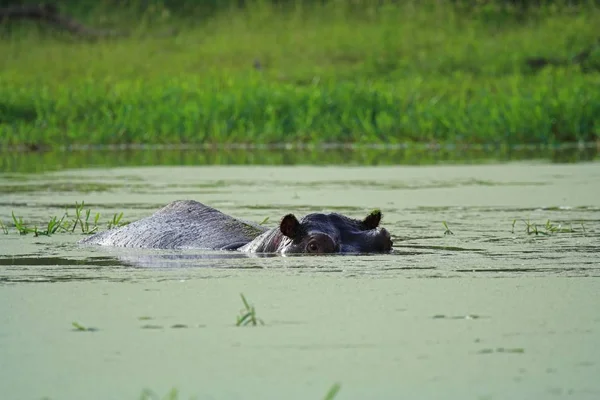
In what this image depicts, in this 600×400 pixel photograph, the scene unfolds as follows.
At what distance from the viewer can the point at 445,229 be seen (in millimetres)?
7691

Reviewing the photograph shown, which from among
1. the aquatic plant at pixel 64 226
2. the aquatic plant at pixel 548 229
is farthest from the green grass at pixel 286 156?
the aquatic plant at pixel 548 229

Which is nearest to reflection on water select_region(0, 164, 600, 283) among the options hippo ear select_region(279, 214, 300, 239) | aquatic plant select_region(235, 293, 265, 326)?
hippo ear select_region(279, 214, 300, 239)

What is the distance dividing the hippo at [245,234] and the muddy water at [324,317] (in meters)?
0.18

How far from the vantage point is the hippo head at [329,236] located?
251 inches

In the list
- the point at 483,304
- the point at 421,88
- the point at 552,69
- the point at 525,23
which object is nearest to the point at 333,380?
the point at 483,304

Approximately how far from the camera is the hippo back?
702 cm

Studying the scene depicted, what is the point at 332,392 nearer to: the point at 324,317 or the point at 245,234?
the point at 324,317

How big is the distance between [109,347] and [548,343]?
120 cm

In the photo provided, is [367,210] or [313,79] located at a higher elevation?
[313,79]

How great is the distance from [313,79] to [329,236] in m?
13.6

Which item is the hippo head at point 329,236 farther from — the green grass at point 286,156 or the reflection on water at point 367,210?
the green grass at point 286,156

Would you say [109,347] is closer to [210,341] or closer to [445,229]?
[210,341]

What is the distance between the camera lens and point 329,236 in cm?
639

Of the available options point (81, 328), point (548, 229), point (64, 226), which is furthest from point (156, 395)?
point (64, 226)
